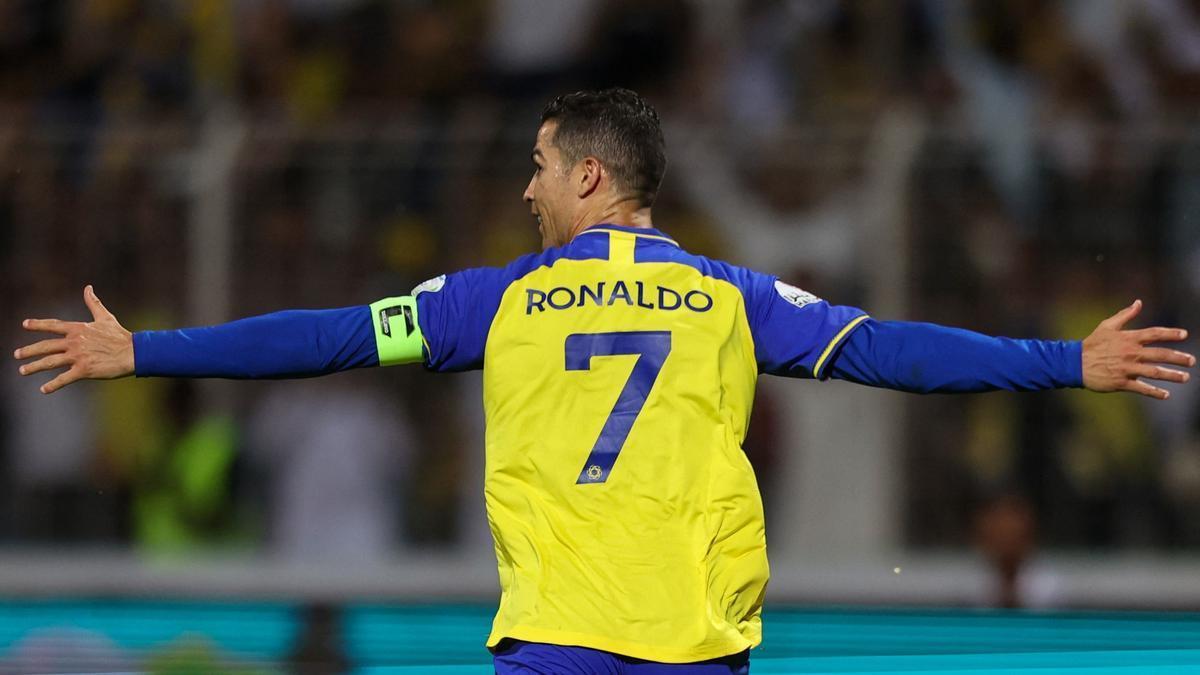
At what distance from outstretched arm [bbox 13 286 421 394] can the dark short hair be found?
1.37ft

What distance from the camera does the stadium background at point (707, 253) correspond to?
836cm

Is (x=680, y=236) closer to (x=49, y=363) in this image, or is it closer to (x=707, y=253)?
(x=707, y=253)

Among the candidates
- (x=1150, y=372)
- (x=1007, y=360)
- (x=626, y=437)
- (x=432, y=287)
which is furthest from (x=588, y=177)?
(x=1150, y=372)

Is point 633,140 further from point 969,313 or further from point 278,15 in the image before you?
point 278,15

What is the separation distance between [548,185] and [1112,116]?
613 centimetres

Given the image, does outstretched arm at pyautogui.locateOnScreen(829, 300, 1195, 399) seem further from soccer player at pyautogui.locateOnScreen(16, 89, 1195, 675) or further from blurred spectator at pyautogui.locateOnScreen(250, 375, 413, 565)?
blurred spectator at pyautogui.locateOnScreen(250, 375, 413, 565)

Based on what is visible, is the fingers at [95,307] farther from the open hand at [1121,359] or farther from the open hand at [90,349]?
the open hand at [1121,359]

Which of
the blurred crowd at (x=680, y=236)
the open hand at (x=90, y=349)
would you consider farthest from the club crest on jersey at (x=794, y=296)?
the blurred crowd at (x=680, y=236)

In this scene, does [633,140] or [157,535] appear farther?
[157,535]

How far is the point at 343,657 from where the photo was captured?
5.59 metres

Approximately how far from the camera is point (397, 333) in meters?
3.55

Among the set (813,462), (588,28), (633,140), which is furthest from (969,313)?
(633,140)

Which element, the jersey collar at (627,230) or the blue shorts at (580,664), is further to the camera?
the jersey collar at (627,230)

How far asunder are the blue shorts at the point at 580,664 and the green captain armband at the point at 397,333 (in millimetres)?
556
